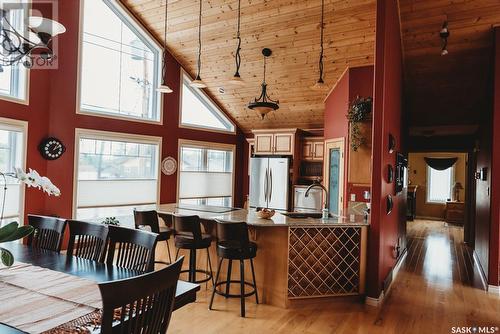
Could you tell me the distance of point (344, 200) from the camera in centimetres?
541

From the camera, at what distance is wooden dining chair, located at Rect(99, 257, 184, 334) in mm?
1182

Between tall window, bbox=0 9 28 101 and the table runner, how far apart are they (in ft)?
11.5

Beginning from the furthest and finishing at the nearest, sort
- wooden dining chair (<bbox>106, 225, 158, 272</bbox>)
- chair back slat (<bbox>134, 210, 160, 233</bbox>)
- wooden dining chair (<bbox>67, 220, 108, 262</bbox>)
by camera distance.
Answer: chair back slat (<bbox>134, 210, 160, 233</bbox>)
wooden dining chair (<bbox>67, 220, 108, 262</bbox>)
wooden dining chair (<bbox>106, 225, 158, 272</bbox>)

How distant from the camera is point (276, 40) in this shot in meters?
5.50

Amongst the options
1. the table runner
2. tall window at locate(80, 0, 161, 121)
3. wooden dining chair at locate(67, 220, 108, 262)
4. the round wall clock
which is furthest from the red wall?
the table runner

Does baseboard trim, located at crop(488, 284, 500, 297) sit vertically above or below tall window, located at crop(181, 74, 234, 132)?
below

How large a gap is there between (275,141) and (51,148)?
4225 millimetres

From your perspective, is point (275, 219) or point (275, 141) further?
point (275, 141)

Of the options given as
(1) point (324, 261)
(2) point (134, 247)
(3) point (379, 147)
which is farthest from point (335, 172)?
(2) point (134, 247)

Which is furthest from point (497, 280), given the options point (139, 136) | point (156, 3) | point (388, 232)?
point (156, 3)

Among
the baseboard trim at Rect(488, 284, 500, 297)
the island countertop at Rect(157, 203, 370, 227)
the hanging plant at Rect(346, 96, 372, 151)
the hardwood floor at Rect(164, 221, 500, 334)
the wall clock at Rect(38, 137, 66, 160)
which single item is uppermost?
the hanging plant at Rect(346, 96, 372, 151)

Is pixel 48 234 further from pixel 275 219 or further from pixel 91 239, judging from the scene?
pixel 275 219

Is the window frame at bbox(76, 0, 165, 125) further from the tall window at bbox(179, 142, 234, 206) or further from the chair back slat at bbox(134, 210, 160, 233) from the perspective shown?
the chair back slat at bbox(134, 210, 160, 233)

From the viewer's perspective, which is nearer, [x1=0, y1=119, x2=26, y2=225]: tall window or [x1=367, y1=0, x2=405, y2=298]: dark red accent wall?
[x1=367, y1=0, x2=405, y2=298]: dark red accent wall
